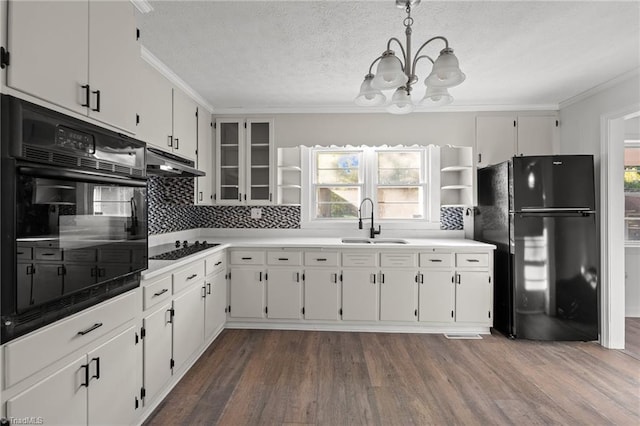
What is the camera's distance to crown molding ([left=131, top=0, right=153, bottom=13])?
6.14 feet

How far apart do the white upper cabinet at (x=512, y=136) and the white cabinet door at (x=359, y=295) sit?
1.91m

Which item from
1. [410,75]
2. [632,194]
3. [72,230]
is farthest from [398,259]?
[632,194]

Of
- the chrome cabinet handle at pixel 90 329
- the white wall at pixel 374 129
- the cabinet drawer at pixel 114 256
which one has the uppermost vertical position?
the white wall at pixel 374 129

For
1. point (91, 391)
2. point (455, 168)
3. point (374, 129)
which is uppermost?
point (374, 129)

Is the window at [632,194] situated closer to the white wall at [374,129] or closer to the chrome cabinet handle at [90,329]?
the white wall at [374,129]

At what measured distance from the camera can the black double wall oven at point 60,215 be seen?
1056 mm

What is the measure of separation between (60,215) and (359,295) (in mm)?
2689

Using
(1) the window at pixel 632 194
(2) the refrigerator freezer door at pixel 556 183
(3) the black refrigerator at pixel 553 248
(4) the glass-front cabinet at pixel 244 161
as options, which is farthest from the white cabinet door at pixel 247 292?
(1) the window at pixel 632 194


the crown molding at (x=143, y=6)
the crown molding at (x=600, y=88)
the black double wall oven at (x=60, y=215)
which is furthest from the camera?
the crown molding at (x=600, y=88)

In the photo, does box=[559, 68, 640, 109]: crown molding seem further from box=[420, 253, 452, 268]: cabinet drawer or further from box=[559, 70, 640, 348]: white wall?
box=[420, 253, 452, 268]: cabinet drawer

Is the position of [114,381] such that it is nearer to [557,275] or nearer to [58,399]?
[58,399]

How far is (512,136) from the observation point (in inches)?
148

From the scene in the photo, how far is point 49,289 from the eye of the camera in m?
1.20

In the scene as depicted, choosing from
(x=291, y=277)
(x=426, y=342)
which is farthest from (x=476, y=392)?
(x=291, y=277)
